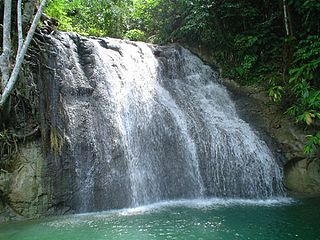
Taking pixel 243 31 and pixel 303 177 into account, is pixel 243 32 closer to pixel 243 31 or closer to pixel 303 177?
pixel 243 31

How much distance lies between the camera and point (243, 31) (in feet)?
39.3

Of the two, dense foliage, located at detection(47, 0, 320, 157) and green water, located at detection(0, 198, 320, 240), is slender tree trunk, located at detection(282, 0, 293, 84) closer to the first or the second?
dense foliage, located at detection(47, 0, 320, 157)

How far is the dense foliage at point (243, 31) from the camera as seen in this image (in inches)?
384

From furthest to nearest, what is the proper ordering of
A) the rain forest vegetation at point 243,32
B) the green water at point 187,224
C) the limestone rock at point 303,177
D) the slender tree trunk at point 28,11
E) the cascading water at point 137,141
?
the rain forest vegetation at point 243,32 < the limestone rock at point 303,177 < the slender tree trunk at point 28,11 < the cascading water at point 137,141 < the green water at point 187,224

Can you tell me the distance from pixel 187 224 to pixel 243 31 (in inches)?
315

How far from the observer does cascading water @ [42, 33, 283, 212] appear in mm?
8031

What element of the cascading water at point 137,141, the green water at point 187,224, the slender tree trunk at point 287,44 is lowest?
the green water at point 187,224

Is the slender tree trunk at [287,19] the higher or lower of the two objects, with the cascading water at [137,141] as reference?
higher

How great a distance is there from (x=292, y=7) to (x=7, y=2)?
27.9 feet

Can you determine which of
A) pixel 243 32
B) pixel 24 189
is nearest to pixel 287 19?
pixel 243 32

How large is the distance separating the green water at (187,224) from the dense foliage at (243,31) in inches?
108

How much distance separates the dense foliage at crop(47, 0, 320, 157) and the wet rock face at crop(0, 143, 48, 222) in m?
5.14

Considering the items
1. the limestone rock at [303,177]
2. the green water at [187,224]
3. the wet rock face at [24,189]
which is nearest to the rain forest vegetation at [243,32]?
the limestone rock at [303,177]

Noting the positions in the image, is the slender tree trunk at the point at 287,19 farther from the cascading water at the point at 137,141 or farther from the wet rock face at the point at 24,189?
the wet rock face at the point at 24,189
